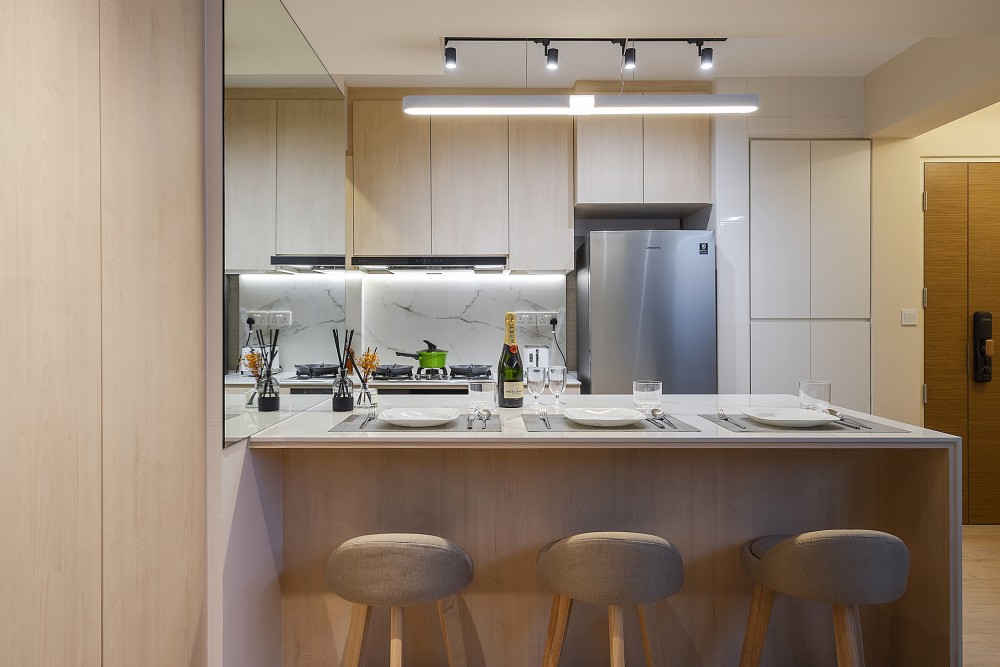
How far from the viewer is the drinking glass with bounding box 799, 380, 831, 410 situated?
77.9 inches

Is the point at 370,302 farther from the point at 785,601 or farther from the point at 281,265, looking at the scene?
the point at 785,601

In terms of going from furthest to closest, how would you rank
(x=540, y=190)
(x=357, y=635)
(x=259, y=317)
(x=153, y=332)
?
(x=540, y=190), (x=259, y=317), (x=357, y=635), (x=153, y=332)

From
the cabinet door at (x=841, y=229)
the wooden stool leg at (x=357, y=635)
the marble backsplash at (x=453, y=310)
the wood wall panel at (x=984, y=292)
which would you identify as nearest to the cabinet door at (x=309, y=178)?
the wooden stool leg at (x=357, y=635)

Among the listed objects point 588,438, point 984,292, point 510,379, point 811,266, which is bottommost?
point 588,438

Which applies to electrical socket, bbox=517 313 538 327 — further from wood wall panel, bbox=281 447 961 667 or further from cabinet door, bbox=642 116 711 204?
wood wall panel, bbox=281 447 961 667

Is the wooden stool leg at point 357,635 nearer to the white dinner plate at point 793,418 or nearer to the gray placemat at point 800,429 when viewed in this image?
the gray placemat at point 800,429

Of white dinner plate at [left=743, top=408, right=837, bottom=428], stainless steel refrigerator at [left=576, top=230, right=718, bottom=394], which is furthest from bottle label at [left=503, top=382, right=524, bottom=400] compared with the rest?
stainless steel refrigerator at [left=576, top=230, right=718, bottom=394]

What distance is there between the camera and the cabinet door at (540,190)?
373cm

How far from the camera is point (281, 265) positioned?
1.87 m

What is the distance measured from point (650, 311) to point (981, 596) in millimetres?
2043

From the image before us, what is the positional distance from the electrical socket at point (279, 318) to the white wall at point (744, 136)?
265cm

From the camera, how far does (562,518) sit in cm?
194

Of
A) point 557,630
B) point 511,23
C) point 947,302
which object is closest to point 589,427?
point 557,630

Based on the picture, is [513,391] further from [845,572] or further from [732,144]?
[732,144]
